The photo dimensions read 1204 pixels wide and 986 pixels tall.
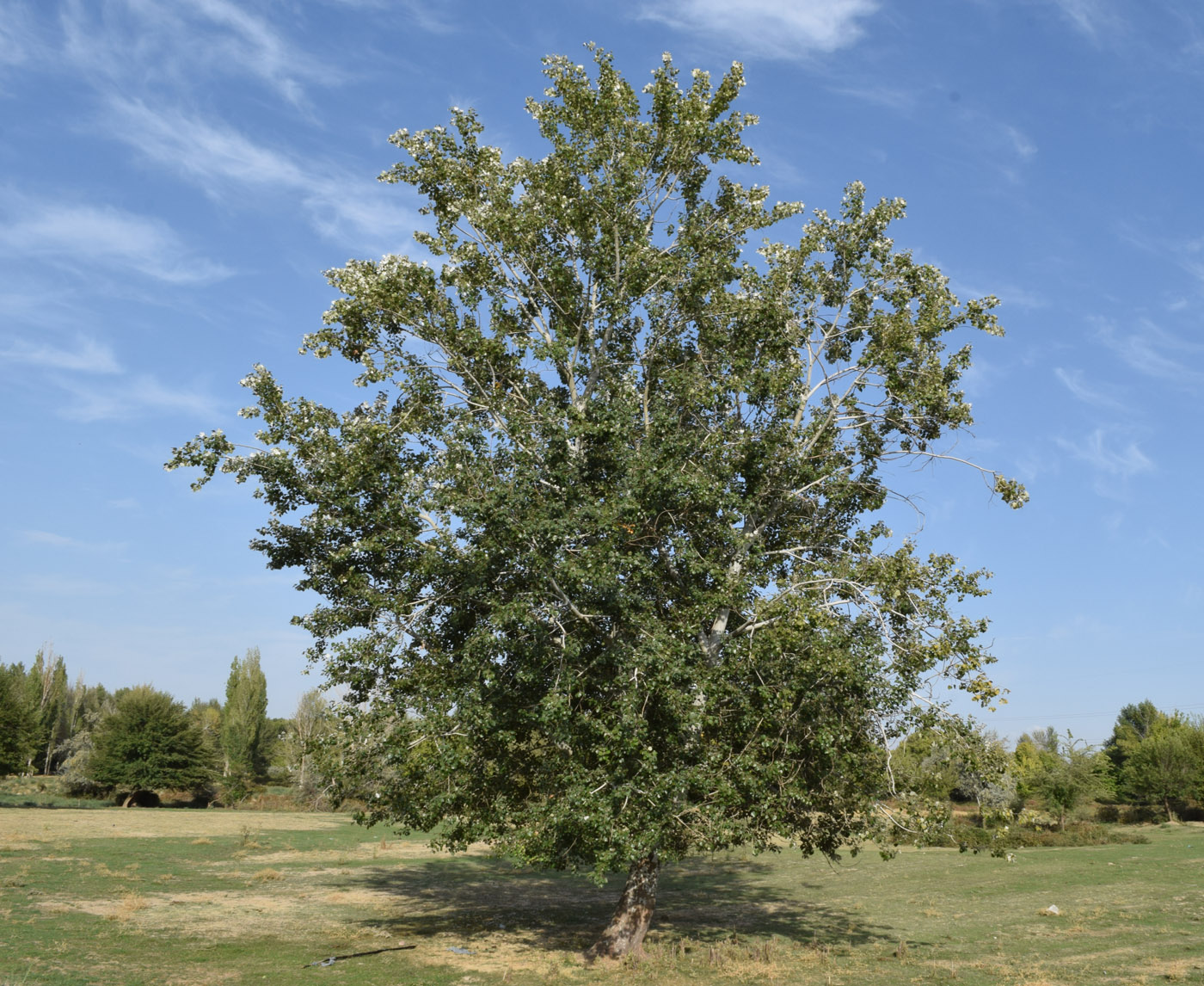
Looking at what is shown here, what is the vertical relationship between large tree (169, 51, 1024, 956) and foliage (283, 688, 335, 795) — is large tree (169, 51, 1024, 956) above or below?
above

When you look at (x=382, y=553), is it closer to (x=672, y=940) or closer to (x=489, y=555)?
(x=489, y=555)

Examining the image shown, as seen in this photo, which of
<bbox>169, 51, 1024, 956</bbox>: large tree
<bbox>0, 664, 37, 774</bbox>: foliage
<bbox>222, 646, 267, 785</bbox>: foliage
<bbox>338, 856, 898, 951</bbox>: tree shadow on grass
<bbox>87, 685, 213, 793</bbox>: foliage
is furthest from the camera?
<bbox>222, 646, 267, 785</bbox>: foliage

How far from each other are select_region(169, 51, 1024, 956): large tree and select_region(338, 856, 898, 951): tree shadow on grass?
510 cm

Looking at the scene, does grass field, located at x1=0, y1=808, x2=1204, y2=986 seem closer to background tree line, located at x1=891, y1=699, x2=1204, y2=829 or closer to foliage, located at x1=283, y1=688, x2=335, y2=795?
background tree line, located at x1=891, y1=699, x2=1204, y2=829

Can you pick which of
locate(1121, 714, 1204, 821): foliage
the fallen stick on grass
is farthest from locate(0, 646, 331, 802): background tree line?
locate(1121, 714, 1204, 821): foliage

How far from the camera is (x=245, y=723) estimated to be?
92188 millimetres

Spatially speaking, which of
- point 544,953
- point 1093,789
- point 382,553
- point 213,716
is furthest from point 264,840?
point 213,716

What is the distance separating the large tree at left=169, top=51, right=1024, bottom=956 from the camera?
16.6 metres

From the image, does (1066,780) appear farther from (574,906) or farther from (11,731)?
(11,731)

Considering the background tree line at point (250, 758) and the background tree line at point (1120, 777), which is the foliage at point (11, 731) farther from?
the background tree line at point (1120, 777)

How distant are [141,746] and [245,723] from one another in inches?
1108

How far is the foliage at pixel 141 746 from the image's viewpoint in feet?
212

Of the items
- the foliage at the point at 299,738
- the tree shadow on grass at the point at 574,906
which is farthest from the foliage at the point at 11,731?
the tree shadow on grass at the point at 574,906

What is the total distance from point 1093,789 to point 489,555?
55.4m
